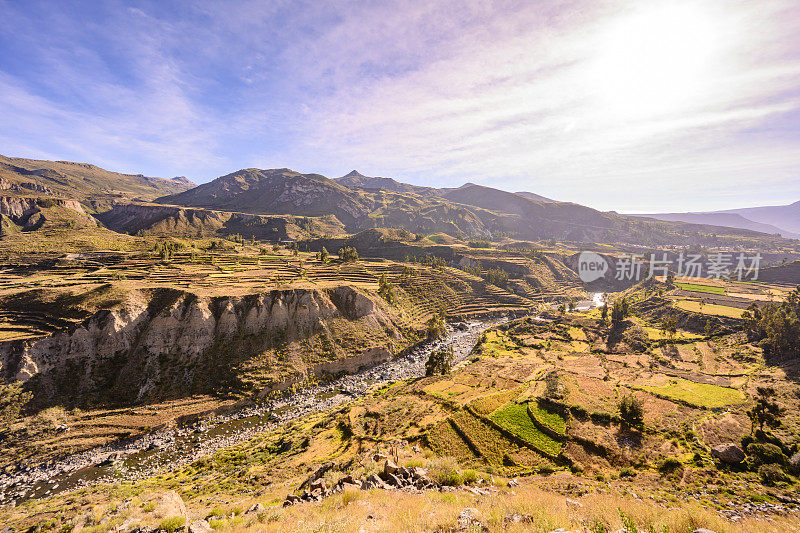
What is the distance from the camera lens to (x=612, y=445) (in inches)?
1378

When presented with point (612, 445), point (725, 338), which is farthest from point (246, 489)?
point (725, 338)

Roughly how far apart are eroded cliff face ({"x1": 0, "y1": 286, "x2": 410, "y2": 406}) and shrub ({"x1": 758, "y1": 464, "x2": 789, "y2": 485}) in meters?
62.5

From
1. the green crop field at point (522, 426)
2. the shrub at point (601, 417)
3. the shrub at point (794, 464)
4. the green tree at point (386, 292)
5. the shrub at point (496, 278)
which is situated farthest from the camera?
the shrub at point (496, 278)

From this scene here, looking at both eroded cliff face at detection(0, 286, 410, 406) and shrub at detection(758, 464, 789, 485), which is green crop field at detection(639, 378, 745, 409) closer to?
shrub at detection(758, 464, 789, 485)

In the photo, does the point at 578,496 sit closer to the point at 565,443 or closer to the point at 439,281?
the point at 565,443

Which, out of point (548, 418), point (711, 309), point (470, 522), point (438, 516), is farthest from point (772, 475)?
point (711, 309)

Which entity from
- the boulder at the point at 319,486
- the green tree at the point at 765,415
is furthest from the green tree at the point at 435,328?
the boulder at the point at 319,486

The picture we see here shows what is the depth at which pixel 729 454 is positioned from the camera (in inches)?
1233

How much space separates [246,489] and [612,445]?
44.1 m

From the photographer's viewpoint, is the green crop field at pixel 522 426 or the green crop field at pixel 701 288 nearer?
the green crop field at pixel 522 426

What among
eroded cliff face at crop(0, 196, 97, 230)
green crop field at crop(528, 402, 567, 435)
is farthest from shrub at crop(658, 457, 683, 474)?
eroded cliff face at crop(0, 196, 97, 230)

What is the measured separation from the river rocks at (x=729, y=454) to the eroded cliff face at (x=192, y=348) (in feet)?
195

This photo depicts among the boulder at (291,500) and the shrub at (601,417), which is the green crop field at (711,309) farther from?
the boulder at (291,500)

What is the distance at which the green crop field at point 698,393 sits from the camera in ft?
154
